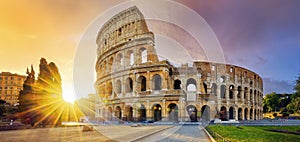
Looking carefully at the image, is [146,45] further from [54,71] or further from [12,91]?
[12,91]

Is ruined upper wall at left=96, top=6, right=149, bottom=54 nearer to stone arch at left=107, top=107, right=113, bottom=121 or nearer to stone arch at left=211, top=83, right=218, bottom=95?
stone arch at left=107, top=107, right=113, bottom=121

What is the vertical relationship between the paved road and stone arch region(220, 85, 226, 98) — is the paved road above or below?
below

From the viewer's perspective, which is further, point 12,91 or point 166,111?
point 12,91

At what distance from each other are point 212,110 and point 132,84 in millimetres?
13076

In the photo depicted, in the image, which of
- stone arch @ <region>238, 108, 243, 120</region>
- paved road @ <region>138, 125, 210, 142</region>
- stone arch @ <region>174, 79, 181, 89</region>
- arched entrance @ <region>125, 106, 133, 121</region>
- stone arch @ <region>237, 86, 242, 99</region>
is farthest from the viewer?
stone arch @ <region>237, 86, 242, 99</region>

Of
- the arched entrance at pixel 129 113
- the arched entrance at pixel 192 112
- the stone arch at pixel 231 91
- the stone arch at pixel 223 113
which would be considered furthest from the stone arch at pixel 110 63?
the stone arch at pixel 231 91

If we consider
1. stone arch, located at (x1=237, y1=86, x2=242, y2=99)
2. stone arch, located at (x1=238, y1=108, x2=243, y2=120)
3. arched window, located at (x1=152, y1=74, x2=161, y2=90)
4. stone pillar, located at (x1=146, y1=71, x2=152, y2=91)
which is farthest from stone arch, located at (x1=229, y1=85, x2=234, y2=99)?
stone pillar, located at (x1=146, y1=71, x2=152, y2=91)

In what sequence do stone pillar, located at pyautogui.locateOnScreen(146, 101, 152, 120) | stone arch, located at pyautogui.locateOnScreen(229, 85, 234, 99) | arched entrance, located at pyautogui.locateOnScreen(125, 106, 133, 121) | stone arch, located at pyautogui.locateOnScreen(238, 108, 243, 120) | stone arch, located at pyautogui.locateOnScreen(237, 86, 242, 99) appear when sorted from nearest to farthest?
1. stone pillar, located at pyautogui.locateOnScreen(146, 101, 152, 120)
2. arched entrance, located at pyautogui.locateOnScreen(125, 106, 133, 121)
3. stone arch, located at pyautogui.locateOnScreen(229, 85, 234, 99)
4. stone arch, located at pyautogui.locateOnScreen(238, 108, 243, 120)
5. stone arch, located at pyautogui.locateOnScreen(237, 86, 242, 99)

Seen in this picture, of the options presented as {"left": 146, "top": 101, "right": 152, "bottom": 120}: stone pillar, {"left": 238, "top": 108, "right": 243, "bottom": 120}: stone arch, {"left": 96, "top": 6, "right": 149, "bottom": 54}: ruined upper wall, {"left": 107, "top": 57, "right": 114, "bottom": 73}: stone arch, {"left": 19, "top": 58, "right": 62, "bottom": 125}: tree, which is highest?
{"left": 96, "top": 6, "right": 149, "bottom": 54}: ruined upper wall

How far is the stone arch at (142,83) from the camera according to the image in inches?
1487

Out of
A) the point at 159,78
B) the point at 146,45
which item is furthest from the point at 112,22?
the point at 159,78

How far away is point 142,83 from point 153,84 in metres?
2.80

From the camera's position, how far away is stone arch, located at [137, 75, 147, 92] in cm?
3778

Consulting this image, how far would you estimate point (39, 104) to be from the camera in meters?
24.9
